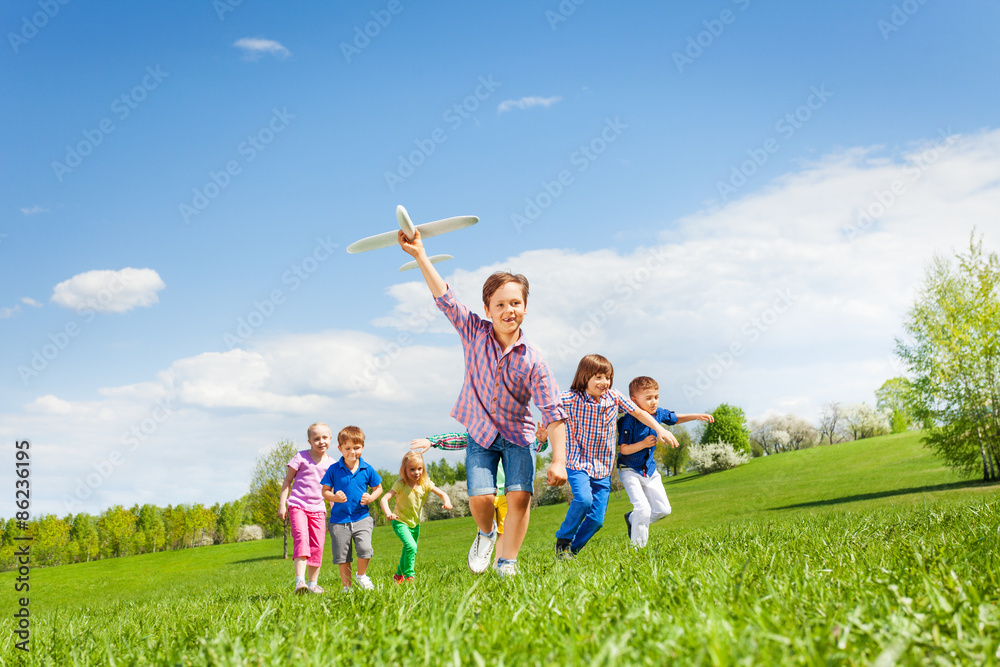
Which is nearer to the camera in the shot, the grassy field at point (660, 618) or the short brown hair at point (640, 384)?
the grassy field at point (660, 618)

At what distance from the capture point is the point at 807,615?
2.52 meters

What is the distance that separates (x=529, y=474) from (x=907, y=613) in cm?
314

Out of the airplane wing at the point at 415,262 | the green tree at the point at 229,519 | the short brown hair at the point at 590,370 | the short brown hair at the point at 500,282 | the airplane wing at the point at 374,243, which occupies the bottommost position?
the green tree at the point at 229,519

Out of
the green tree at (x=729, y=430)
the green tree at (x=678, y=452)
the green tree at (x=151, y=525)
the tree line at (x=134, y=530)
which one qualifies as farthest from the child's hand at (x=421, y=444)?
the green tree at (x=729, y=430)

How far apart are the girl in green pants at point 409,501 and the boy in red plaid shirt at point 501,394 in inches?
128

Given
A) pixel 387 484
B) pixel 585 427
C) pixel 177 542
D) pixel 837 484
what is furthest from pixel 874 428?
pixel 585 427

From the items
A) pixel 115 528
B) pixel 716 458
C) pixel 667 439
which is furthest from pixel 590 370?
pixel 716 458

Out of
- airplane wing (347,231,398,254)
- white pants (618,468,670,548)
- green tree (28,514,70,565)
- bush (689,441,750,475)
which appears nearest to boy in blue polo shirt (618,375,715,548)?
white pants (618,468,670,548)

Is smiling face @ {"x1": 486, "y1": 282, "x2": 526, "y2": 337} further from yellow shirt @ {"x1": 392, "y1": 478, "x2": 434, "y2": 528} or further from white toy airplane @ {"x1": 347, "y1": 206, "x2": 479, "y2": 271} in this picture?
yellow shirt @ {"x1": 392, "y1": 478, "x2": 434, "y2": 528}

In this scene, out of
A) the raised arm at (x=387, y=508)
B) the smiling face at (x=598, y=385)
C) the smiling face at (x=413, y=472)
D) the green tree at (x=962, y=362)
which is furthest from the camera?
the green tree at (x=962, y=362)

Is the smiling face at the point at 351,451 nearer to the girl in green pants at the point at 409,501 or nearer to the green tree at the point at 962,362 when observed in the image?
the girl in green pants at the point at 409,501

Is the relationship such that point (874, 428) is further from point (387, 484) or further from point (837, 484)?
point (387, 484)

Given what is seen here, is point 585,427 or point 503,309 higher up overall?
point 503,309

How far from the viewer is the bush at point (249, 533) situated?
238 ft
